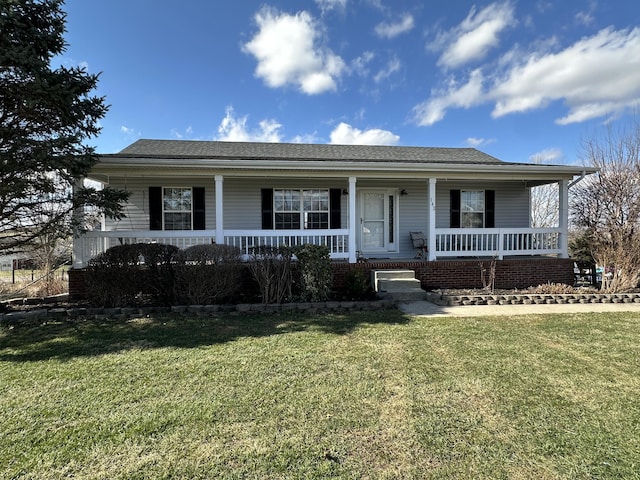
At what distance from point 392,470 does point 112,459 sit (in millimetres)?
1835

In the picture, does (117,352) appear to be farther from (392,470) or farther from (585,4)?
(585,4)

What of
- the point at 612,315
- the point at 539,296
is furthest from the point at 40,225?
the point at 612,315

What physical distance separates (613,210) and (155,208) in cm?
1291

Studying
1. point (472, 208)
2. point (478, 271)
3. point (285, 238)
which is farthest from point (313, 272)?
point (472, 208)

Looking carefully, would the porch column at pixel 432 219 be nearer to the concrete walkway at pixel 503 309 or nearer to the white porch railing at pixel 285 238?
the concrete walkway at pixel 503 309

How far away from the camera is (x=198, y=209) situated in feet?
31.8

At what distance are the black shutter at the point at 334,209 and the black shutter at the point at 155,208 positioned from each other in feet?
16.7

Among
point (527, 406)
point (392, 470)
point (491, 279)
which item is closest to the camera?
point (392, 470)

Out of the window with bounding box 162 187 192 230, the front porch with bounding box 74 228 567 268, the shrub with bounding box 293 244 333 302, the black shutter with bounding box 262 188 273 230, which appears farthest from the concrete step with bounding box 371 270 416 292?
the window with bounding box 162 187 192 230

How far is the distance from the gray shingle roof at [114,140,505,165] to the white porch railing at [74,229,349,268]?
9.76 ft

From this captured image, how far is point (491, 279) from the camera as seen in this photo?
26.0 feet

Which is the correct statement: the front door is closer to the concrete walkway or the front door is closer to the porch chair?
the porch chair

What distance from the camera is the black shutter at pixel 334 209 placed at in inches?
402

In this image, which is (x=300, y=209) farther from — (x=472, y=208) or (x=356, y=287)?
(x=472, y=208)
